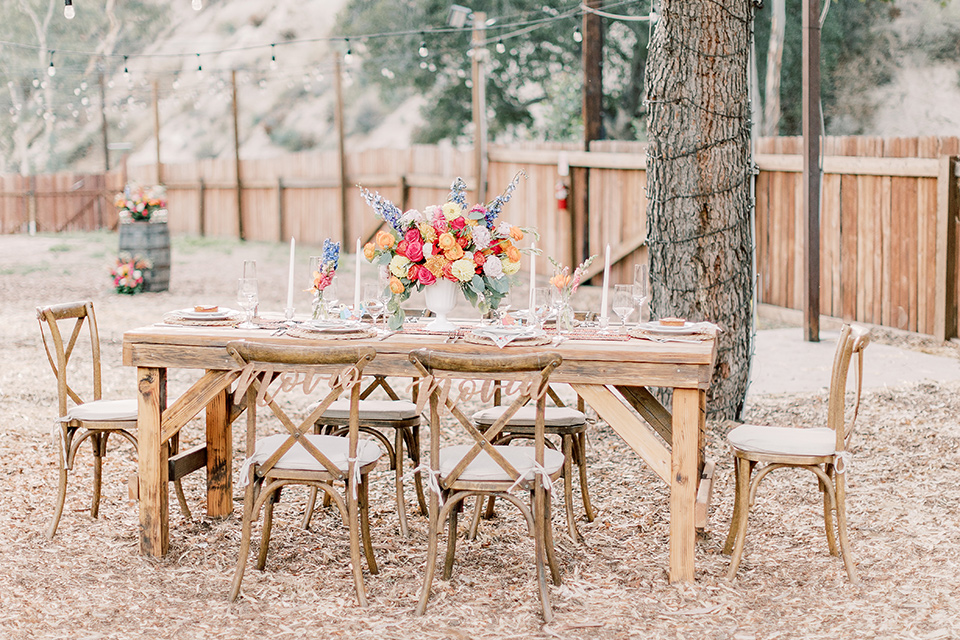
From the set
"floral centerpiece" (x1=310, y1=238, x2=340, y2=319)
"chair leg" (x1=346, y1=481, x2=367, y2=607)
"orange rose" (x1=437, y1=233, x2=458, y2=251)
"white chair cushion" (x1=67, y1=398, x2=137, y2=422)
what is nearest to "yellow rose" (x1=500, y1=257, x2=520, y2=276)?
"orange rose" (x1=437, y1=233, x2=458, y2=251)

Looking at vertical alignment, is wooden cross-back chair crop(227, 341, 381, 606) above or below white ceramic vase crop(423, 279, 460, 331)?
below

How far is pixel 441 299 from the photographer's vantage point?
163 inches

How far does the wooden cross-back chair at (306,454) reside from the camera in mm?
3496

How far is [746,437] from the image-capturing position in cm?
394

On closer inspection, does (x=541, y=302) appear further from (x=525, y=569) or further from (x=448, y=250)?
(x=525, y=569)

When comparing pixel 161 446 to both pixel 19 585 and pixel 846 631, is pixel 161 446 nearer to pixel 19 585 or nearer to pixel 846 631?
pixel 19 585

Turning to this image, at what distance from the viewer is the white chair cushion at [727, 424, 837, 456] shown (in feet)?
12.5

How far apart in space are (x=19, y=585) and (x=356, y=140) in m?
27.3

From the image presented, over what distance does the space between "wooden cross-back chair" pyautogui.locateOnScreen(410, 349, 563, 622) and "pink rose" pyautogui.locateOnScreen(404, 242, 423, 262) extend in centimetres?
65

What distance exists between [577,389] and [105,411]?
1986 millimetres

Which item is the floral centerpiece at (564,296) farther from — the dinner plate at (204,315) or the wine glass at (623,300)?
the dinner plate at (204,315)

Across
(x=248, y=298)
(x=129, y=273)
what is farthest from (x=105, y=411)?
(x=129, y=273)

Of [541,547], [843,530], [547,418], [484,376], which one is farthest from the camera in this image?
[547,418]

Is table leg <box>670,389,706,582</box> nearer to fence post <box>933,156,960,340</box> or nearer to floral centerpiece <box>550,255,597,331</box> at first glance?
floral centerpiece <box>550,255,597,331</box>
